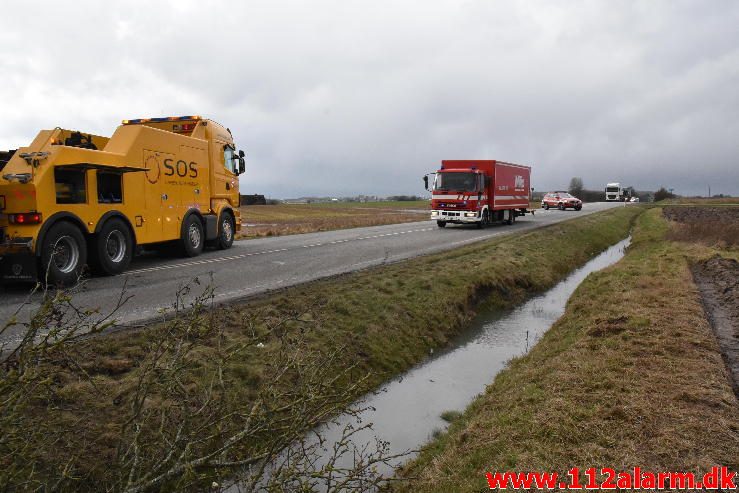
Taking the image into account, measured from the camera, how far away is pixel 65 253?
899cm

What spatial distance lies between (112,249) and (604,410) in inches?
364

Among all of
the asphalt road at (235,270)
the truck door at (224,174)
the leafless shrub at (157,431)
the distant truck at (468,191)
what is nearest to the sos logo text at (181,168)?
the truck door at (224,174)

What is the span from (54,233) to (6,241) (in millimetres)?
683

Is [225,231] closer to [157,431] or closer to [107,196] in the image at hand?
[107,196]

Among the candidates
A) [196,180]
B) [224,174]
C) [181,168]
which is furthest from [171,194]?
[224,174]

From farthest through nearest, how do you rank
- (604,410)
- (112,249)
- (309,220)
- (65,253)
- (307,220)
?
(307,220)
(309,220)
(112,249)
(65,253)
(604,410)

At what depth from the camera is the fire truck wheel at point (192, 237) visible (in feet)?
41.4

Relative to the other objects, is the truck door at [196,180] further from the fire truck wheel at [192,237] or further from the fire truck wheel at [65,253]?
the fire truck wheel at [65,253]

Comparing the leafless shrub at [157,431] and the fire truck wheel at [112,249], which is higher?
the fire truck wheel at [112,249]

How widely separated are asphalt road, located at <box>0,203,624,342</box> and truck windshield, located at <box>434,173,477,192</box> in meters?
5.31

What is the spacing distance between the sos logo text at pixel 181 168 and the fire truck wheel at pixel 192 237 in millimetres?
1087

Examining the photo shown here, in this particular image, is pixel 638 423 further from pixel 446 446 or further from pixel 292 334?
pixel 292 334

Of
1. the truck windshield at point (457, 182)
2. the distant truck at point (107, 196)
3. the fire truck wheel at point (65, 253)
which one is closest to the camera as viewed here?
the distant truck at point (107, 196)

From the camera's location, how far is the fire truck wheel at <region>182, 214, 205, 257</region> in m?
12.6
